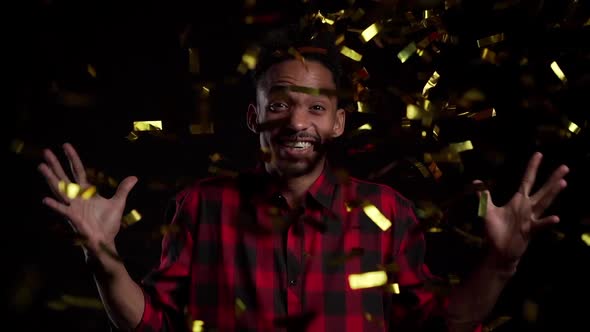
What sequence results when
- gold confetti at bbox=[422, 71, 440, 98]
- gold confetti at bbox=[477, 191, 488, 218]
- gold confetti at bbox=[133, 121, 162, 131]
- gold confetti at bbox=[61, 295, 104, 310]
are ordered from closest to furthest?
gold confetti at bbox=[477, 191, 488, 218] → gold confetti at bbox=[133, 121, 162, 131] → gold confetti at bbox=[422, 71, 440, 98] → gold confetti at bbox=[61, 295, 104, 310]

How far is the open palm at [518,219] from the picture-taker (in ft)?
5.44

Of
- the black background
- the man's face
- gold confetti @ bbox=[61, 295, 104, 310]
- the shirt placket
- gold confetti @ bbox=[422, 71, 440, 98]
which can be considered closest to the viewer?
the shirt placket

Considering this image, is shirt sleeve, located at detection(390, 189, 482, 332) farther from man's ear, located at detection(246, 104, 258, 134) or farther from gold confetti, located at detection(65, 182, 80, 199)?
gold confetti, located at detection(65, 182, 80, 199)

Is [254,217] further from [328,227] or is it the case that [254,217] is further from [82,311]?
[82,311]

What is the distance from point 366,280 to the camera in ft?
6.26

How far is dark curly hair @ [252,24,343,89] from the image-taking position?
2.02 m

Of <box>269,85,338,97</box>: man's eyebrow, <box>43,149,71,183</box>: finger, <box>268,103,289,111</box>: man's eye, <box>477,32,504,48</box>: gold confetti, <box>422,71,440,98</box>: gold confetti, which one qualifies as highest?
<box>477,32,504,48</box>: gold confetti

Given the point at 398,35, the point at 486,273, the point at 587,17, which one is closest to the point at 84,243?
the point at 486,273

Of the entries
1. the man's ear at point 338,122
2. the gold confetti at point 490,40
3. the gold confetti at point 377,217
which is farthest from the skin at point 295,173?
the gold confetti at point 490,40

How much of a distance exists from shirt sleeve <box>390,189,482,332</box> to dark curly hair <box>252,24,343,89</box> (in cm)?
50

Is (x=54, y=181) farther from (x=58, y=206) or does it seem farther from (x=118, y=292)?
(x=118, y=292)

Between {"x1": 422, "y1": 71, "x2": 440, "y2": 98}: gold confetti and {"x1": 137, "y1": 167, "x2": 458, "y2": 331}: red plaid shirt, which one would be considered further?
{"x1": 422, "y1": 71, "x2": 440, "y2": 98}: gold confetti

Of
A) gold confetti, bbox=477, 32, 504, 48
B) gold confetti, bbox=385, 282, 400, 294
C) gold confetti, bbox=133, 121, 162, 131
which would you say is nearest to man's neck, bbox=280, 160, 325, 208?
gold confetti, bbox=385, 282, 400, 294

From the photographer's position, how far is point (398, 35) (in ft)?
7.41
